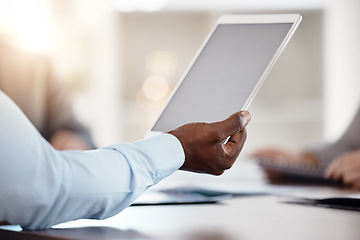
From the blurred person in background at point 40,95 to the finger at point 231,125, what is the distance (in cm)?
117

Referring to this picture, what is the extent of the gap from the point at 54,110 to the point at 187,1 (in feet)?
9.75

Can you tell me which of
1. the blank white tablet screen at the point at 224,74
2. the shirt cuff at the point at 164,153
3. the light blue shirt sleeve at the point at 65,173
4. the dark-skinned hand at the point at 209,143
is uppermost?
the blank white tablet screen at the point at 224,74

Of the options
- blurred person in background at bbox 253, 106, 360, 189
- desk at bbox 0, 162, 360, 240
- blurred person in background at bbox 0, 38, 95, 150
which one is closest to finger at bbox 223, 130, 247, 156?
desk at bbox 0, 162, 360, 240

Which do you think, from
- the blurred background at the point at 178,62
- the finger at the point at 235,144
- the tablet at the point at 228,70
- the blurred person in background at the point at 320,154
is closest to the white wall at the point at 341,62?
the blurred background at the point at 178,62

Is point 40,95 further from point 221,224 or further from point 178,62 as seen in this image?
point 178,62

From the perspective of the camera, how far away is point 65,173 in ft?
2.29

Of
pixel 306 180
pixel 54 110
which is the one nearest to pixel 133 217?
pixel 306 180

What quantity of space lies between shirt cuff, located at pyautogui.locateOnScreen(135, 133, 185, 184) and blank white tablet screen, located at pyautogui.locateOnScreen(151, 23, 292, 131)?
0.15m

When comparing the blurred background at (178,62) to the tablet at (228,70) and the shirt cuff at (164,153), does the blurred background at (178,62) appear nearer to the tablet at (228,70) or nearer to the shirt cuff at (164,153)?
the tablet at (228,70)

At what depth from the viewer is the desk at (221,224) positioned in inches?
28.0

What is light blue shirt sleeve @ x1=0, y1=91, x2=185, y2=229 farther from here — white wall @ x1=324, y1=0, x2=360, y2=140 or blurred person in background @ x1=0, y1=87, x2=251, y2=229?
white wall @ x1=324, y1=0, x2=360, y2=140

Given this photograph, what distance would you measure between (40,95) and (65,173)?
182cm

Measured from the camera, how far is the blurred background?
16.3ft

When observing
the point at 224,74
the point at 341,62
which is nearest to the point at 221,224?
the point at 224,74
